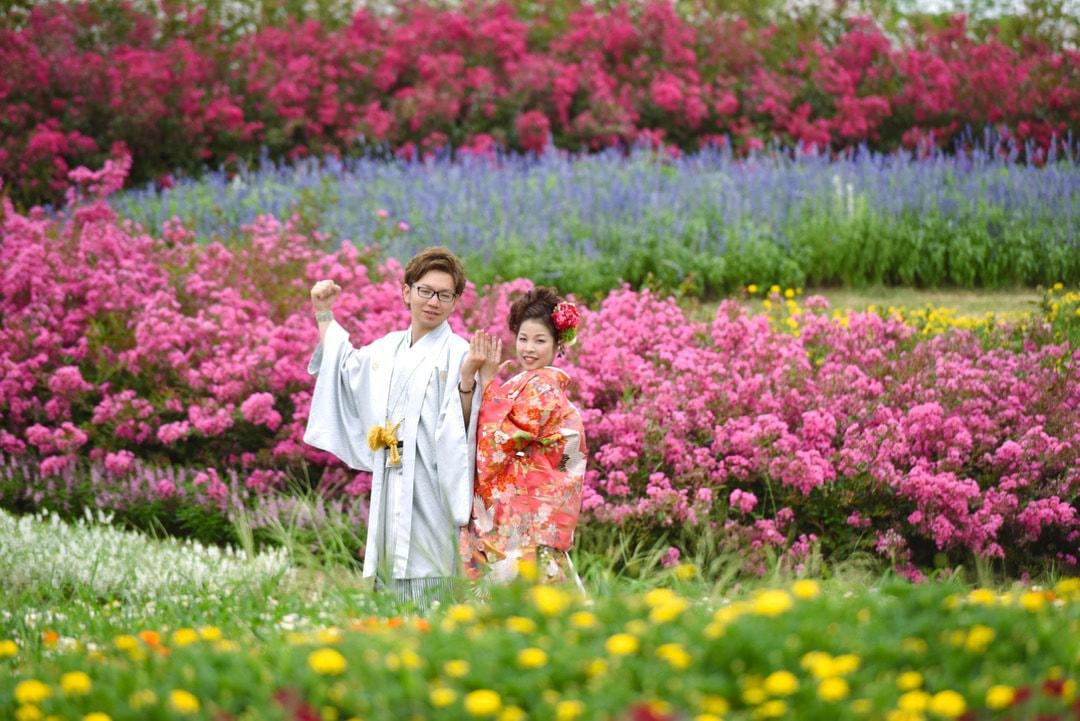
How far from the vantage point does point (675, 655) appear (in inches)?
93.4

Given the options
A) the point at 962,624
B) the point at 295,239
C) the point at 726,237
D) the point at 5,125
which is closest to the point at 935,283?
the point at 726,237

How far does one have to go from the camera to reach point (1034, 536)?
16.0 feet

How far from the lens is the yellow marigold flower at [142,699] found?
2.40 m

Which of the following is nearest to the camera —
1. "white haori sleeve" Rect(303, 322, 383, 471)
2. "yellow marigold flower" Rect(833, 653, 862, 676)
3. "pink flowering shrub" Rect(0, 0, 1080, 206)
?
"yellow marigold flower" Rect(833, 653, 862, 676)

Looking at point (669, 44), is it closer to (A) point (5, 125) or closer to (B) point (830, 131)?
(B) point (830, 131)

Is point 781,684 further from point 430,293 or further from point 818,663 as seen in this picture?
point 430,293

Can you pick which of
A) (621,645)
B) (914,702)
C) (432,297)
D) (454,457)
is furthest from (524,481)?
(914,702)

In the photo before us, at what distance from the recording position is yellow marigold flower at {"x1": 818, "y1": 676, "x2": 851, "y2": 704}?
220cm

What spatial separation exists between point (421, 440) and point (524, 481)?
40cm

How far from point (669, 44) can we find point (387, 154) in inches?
149

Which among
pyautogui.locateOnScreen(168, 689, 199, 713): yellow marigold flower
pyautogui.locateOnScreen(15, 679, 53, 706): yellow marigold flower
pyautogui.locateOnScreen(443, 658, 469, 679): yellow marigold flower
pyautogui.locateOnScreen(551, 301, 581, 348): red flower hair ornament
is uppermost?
pyautogui.locateOnScreen(551, 301, 581, 348): red flower hair ornament

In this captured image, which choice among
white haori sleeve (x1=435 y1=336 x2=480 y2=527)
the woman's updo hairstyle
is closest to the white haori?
white haori sleeve (x1=435 y1=336 x2=480 y2=527)

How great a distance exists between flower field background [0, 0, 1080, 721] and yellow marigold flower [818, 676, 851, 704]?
0.01 meters

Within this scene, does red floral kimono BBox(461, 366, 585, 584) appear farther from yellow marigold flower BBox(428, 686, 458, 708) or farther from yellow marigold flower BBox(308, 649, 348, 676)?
yellow marigold flower BBox(428, 686, 458, 708)
